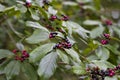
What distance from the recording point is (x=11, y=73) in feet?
4.91

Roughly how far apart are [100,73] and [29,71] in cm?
37

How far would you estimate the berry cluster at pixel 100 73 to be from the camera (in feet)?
4.39

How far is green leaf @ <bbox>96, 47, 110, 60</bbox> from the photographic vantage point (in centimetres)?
157

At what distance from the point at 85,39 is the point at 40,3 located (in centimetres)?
31

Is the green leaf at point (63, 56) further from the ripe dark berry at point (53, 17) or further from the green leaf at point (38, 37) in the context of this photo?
the ripe dark berry at point (53, 17)

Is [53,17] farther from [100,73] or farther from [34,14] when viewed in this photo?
[100,73]

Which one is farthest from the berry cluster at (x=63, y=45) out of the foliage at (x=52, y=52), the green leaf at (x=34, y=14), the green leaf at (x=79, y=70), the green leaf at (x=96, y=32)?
the green leaf at (x=96, y=32)

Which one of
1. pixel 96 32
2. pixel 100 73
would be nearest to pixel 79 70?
pixel 100 73

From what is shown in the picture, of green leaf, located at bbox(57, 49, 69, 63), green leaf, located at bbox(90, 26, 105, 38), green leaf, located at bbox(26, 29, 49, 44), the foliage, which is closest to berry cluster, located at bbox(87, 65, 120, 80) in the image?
the foliage

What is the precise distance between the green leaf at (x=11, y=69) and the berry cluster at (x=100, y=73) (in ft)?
1.22

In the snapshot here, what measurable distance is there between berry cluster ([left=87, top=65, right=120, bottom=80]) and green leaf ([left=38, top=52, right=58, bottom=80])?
176mm

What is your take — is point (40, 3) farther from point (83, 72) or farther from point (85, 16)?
point (85, 16)

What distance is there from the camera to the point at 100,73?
1.35 metres

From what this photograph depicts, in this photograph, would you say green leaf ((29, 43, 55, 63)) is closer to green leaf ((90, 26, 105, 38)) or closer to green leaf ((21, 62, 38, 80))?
green leaf ((21, 62, 38, 80))
